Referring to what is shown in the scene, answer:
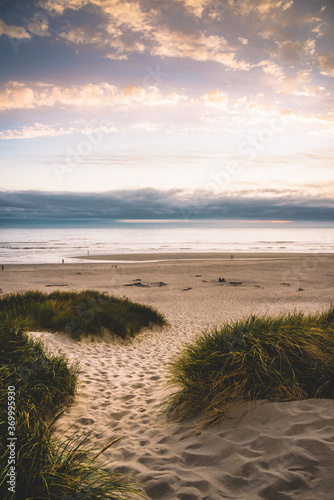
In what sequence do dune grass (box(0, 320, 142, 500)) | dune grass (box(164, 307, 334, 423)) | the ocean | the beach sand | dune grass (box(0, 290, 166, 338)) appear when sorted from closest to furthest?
1. dune grass (box(0, 320, 142, 500))
2. the beach sand
3. dune grass (box(164, 307, 334, 423))
4. dune grass (box(0, 290, 166, 338))
5. the ocean

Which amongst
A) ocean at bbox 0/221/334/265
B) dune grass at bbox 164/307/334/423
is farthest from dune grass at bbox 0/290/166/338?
ocean at bbox 0/221/334/265

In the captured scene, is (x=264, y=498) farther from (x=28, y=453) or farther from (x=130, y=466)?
(x=28, y=453)

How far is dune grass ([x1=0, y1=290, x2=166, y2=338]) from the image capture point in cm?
928

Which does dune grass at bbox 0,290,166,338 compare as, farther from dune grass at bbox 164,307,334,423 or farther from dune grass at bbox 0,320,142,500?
dune grass at bbox 164,307,334,423

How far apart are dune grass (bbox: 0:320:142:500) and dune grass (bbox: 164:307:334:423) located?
153cm

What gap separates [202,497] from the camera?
9.69 feet

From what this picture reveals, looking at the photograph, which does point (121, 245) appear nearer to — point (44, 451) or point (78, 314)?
point (78, 314)

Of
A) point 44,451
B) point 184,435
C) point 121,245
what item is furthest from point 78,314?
point 121,245

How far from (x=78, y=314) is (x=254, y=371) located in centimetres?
671

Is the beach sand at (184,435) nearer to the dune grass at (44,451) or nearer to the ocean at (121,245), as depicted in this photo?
the dune grass at (44,451)

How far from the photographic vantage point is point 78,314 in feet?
32.7

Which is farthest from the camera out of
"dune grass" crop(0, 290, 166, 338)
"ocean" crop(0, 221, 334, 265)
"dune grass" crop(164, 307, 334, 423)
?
"ocean" crop(0, 221, 334, 265)

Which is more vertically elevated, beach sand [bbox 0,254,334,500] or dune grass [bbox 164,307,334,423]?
dune grass [bbox 164,307,334,423]

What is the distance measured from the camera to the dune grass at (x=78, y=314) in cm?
928
